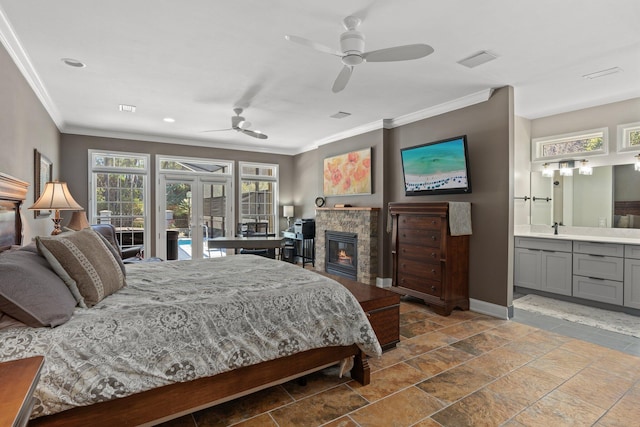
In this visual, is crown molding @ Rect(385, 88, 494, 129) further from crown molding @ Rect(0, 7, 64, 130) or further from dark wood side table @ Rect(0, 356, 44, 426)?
dark wood side table @ Rect(0, 356, 44, 426)

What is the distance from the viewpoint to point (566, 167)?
477 centimetres

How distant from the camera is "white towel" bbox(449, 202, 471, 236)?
3.90 m

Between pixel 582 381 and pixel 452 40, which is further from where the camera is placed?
pixel 452 40

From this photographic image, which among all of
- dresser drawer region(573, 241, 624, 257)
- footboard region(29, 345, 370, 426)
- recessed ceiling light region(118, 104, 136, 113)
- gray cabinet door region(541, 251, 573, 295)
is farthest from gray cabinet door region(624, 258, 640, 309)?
recessed ceiling light region(118, 104, 136, 113)

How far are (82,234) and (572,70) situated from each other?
15.0 feet

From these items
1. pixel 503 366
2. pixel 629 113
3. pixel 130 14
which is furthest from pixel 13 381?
pixel 629 113

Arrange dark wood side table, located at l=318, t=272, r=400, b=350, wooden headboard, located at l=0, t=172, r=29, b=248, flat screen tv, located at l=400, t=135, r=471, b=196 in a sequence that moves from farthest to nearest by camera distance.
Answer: flat screen tv, located at l=400, t=135, r=471, b=196
dark wood side table, located at l=318, t=272, r=400, b=350
wooden headboard, located at l=0, t=172, r=29, b=248

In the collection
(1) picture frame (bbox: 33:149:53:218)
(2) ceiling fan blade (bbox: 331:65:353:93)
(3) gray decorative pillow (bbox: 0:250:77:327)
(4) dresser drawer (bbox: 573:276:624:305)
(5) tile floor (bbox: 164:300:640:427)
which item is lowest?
(5) tile floor (bbox: 164:300:640:427)

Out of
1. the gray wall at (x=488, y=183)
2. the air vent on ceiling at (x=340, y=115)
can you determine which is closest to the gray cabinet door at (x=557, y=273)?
the gray wall at (x=488, y=183)

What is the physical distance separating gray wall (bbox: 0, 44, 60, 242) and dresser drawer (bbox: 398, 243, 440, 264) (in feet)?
13.8

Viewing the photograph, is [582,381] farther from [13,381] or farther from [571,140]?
[571,140]

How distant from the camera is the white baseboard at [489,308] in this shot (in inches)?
149

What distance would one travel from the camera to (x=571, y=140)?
4.73 m

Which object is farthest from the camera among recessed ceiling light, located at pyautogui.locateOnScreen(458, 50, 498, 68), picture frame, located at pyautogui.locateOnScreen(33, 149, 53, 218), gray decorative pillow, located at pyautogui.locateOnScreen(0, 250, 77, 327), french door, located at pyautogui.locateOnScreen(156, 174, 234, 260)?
french door, located at pyautogui.locateOnScreen(156, 174, 234, 260)
